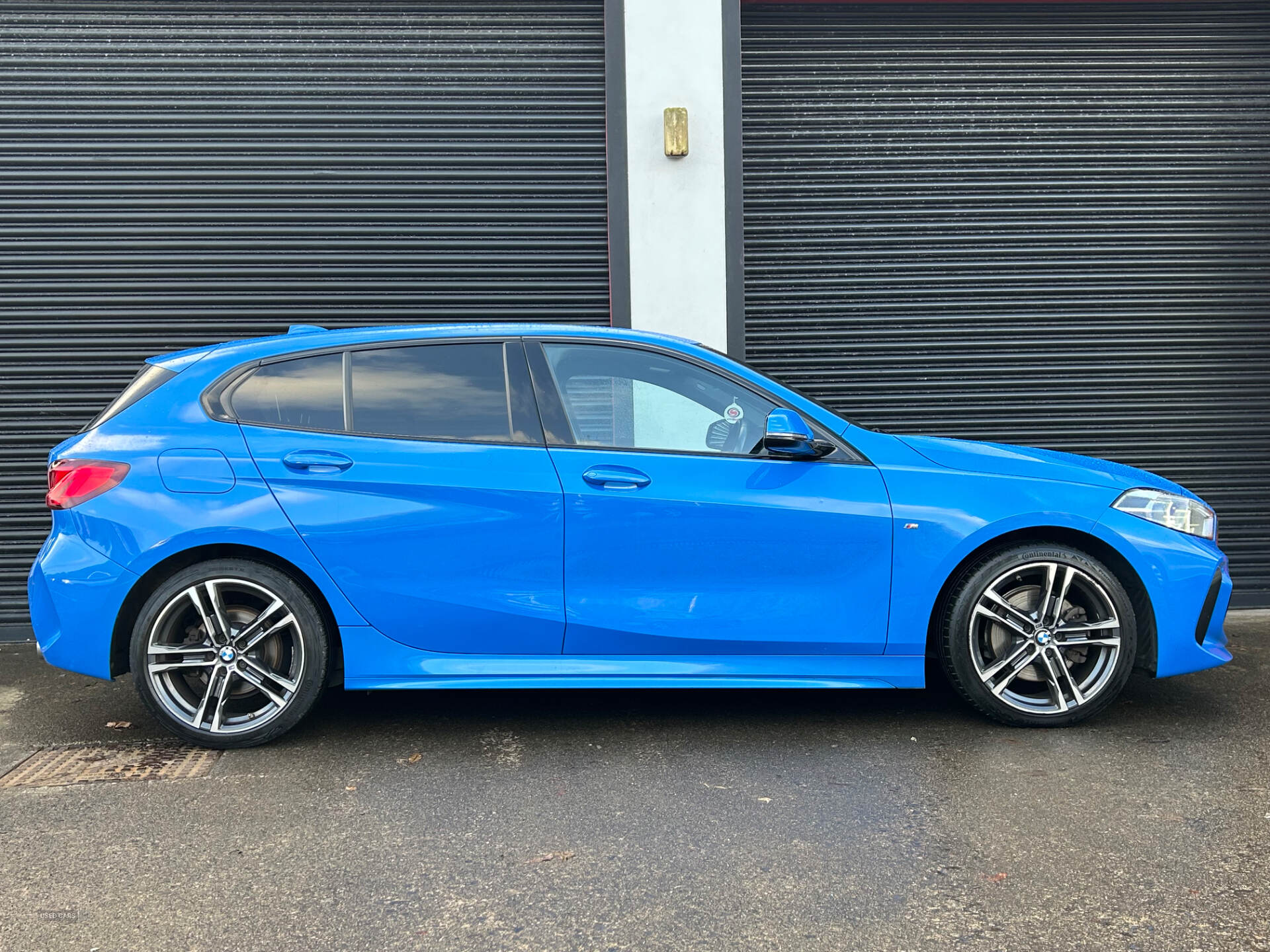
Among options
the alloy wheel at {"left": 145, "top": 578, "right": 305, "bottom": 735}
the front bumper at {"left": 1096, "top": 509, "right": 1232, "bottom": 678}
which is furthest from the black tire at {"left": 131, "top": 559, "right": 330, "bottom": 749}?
the front bumper at {"left": 1096, "top": 509, "right": 1232, "bottom": 678}

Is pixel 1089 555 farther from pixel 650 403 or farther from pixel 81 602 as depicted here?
pixel 81 602

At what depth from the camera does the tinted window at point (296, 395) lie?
4.22 metres

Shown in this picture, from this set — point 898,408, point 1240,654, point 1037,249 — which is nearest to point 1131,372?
point 1037,249

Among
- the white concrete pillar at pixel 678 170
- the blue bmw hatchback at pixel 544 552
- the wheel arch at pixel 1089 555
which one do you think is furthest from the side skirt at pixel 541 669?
the white concrete pillar at pixel 678 170

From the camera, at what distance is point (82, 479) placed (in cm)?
413

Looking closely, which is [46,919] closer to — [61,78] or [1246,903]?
[1246,903]

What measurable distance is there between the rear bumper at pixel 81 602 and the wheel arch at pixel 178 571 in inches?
1.5

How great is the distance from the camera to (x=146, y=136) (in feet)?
23.0

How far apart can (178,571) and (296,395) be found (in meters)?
0.82

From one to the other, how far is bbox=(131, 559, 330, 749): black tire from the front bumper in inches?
124

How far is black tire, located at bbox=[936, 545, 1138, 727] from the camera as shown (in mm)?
4215

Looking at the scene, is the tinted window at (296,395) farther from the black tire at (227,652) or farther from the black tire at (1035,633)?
the black tire at (1035,633)

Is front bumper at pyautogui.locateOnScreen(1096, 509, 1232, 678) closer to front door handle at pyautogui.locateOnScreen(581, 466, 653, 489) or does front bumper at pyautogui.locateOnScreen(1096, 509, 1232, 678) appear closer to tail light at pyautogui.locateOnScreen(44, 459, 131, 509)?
front door handle at pyautogui.locateOnScreen(581, 466, 653, 489)

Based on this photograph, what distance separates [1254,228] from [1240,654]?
3.37m
